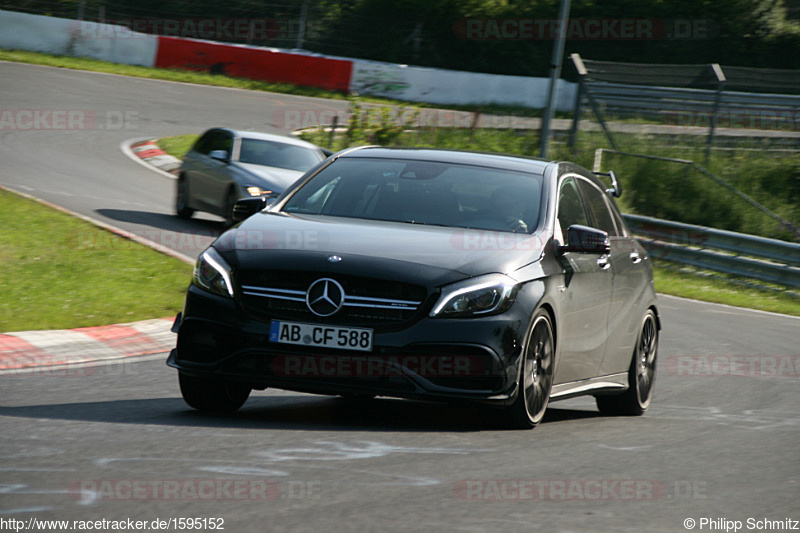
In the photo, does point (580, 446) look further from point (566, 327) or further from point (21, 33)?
point (21, 33)

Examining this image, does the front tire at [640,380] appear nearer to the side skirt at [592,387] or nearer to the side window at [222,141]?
the side skirt at [592,387]

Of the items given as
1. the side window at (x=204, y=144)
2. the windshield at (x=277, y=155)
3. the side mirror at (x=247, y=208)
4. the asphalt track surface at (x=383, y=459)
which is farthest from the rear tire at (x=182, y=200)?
the side mirror at (x=247, y=208)

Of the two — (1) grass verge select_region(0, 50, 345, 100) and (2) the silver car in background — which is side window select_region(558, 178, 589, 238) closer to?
(2) the silver car in background

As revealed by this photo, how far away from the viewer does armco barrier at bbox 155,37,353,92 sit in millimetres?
38875

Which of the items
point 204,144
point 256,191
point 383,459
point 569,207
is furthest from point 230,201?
point 383,459

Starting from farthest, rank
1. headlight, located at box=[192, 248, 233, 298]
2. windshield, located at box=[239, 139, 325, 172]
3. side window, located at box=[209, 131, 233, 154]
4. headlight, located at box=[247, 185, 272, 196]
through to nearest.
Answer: side window, located at box=[209, 131, 233, 154] → windshield, located at box=[239, 139, 325, 172] → headlight, located at box=[247, 185, 272, 196] → headlight, located at box=[192, 248, 233, 298]

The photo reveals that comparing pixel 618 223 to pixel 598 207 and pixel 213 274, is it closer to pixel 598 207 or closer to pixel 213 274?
pixel 598 207

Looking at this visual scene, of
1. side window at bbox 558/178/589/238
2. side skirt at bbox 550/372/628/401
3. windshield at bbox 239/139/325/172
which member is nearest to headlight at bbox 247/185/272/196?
windshield at bbox 239/139/325/172

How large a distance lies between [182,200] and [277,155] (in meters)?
1.80

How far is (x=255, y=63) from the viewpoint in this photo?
39.5 m

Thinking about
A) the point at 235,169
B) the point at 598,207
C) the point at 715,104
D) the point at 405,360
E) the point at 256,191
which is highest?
the point at 715,104

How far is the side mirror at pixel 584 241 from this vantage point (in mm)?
6934

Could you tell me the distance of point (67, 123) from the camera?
92.1 feet

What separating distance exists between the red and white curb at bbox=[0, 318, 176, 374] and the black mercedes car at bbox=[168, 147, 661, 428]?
2410 mm
